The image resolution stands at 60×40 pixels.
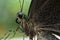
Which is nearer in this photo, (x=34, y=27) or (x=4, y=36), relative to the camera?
(x=4, y=36)

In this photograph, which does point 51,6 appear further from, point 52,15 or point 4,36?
point 4,36

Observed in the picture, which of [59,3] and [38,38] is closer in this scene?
[59,3]

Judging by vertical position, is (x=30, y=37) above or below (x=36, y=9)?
below

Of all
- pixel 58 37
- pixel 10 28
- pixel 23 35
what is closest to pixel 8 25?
pixel 10 28

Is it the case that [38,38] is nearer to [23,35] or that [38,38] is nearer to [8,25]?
[23,35]

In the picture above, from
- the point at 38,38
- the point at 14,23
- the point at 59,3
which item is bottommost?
the point at 38,38

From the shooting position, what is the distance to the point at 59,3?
3.84 ft

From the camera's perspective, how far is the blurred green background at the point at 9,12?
3.83 feet

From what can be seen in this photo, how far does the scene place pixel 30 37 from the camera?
134 cm

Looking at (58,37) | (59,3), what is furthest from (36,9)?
(58,37)

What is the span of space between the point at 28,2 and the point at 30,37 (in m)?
0.26

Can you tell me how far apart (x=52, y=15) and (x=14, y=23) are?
0.87 ft

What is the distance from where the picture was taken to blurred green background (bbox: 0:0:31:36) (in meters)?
1.17

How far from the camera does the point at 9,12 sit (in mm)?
1176
